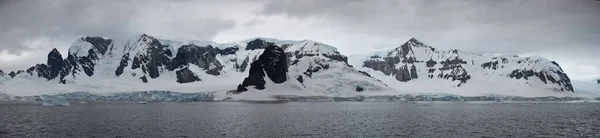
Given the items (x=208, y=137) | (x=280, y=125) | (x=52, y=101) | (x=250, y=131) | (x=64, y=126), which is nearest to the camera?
(x=208, y=137)

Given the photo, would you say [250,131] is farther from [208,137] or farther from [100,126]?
[100,126]

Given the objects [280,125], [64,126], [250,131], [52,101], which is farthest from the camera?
[52,101]

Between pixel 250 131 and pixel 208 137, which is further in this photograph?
pixel 250 131

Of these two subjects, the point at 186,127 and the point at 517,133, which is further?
the point at 186,127

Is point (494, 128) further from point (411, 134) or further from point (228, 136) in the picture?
point (228, 136)

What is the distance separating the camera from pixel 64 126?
83938 millimetres

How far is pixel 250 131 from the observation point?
3068 inches

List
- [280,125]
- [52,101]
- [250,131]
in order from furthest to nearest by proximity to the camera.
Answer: [52,101], [280,125], [250,131]

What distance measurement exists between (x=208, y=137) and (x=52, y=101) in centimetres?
13510

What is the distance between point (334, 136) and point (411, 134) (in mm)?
11106

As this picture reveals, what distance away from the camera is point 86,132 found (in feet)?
244

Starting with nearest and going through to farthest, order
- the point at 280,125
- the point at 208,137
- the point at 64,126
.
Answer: the point at 208,137 < the point at 64,126 < the point at 280,125

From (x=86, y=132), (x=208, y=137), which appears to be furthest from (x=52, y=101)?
(x=208, y=137)

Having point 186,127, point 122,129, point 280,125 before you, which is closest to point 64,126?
point 122,129
